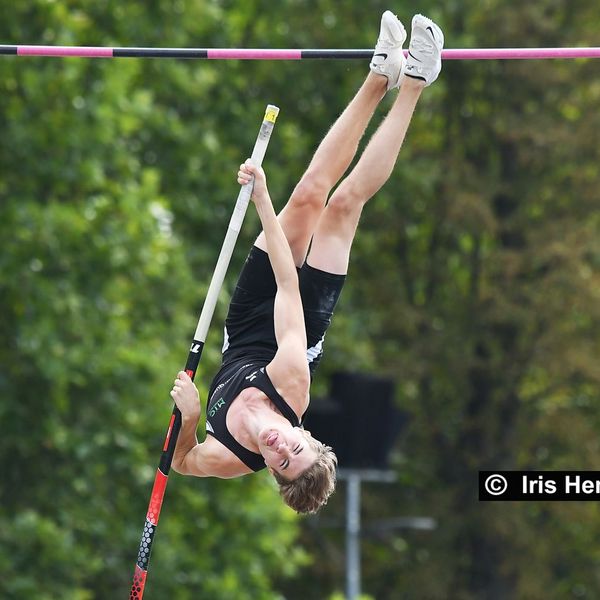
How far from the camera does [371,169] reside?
334 inches

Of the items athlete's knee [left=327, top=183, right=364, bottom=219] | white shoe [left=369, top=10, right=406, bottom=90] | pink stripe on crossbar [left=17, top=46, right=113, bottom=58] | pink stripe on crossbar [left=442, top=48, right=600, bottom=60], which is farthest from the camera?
pink stripe on crossbar [left=17, top=46, right=113, bottom=58]

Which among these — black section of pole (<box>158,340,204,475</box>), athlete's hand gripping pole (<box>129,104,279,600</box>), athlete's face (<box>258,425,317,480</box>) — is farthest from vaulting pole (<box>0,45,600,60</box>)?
athlete's face (<box>258,425,317,480</box>)

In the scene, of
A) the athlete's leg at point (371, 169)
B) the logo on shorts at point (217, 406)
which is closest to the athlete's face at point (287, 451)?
the logo on shorts at point (217, 406)

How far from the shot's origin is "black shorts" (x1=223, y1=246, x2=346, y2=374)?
8469mm

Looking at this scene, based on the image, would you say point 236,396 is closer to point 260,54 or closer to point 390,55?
point 390,55

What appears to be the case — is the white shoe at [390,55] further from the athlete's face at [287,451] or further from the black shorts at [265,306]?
the athlete's face at [287,451]

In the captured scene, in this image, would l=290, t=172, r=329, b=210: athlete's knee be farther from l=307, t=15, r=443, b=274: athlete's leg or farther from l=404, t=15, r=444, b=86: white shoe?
l=404, t=15, r=444, b=86: white shoe

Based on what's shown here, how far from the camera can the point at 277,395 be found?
7996 mm

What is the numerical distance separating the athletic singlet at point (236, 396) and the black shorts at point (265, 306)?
20 cm

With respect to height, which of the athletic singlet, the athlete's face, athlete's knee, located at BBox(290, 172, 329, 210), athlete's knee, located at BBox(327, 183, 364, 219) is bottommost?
the athlete's face

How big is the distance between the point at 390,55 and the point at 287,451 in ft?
7.26

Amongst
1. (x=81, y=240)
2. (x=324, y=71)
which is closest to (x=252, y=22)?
(x=324, y=71)

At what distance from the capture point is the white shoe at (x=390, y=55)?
28.2 feet

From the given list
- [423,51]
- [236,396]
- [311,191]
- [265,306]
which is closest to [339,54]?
[423,51]
